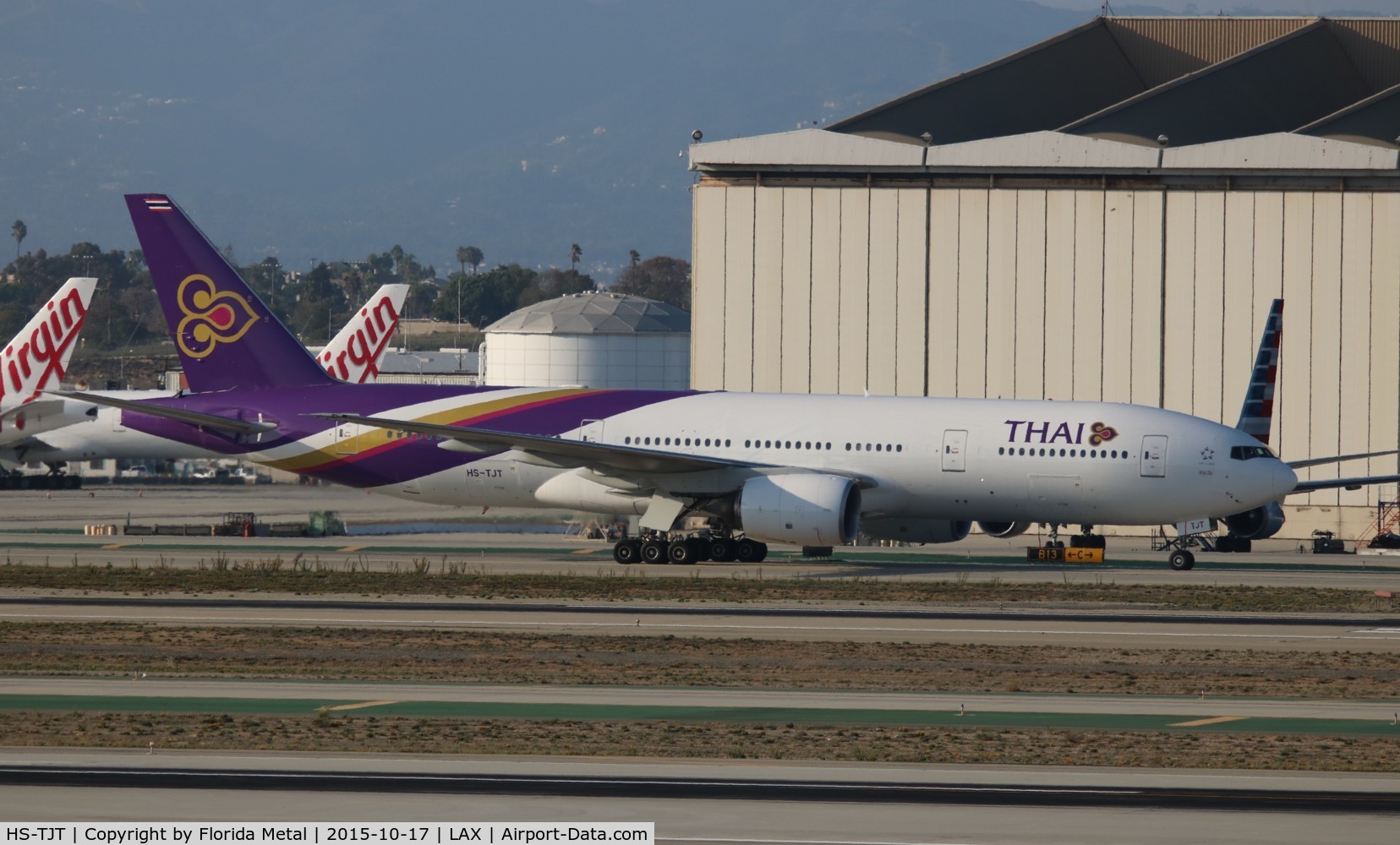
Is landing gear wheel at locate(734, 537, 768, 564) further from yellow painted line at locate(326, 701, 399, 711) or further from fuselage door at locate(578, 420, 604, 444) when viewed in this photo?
yellow painted line at locate(326, 701, 399, 711)

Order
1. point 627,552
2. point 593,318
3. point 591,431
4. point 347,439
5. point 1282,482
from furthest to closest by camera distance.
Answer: point 593,318
point 347,439
point 591,431
point 627,552
point 1282,482

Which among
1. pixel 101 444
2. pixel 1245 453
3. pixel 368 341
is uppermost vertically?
pixel 368 341

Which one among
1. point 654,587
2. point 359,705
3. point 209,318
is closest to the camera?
point 359,705

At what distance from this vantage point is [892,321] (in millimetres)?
58438

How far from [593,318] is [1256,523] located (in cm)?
5189

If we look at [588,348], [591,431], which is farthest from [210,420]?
[588,348]

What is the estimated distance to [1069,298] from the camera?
57188 millimetres

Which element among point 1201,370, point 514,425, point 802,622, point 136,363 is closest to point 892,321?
point 1201,370

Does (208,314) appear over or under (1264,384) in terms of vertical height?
over

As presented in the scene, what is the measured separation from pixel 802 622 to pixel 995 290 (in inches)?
1235

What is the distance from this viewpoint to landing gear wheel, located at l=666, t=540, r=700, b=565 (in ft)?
130

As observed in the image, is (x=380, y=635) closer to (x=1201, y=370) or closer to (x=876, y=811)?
(x=876, y=811)

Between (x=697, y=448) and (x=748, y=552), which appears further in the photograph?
(x=748, y=552)

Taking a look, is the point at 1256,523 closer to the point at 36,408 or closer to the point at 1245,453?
Answer: the point at 1245,453
